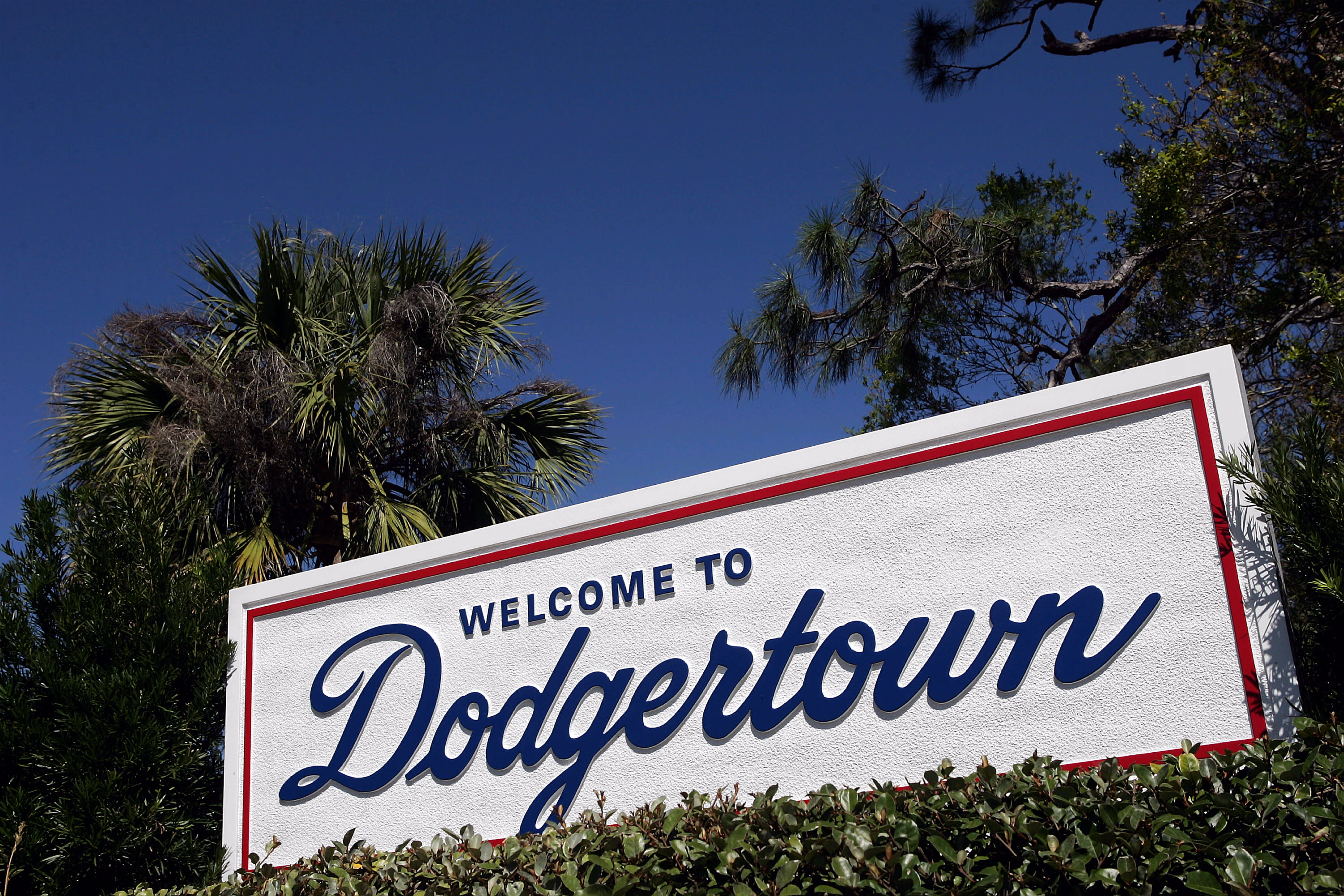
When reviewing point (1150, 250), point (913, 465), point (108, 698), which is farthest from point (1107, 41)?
point (108, 698)

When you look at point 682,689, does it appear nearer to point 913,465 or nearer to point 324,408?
point 913,465

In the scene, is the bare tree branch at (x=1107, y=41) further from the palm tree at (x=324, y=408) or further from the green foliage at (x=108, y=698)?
the green foliage at (x=108, y=698)

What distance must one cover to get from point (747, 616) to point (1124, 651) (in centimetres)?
195

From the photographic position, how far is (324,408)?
9367 mm

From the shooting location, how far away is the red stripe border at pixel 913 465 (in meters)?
4.67

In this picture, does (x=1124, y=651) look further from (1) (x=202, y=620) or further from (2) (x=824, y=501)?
(1) (x=202, y=620)

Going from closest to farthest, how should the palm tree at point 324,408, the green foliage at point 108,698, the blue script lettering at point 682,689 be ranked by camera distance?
the blue script lettering at point 682,689 < the green foliage at point 108,698 < the palm tree at point 324,408

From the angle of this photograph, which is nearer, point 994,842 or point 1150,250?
point 994,842

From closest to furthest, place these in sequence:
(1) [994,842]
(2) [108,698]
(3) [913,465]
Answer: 1. (1) [994,842]
2. (3) [913,465]
3. (2) [108,698]

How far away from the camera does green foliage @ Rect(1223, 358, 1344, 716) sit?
4.20 m

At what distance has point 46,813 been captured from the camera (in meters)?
6.46

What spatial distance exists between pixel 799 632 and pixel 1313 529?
2.48 meters

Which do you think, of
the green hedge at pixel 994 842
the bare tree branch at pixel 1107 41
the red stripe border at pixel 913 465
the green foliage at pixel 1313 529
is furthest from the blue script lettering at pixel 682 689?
the bare tree branch at pixel 1107 41

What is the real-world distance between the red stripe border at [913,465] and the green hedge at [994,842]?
85 cm
